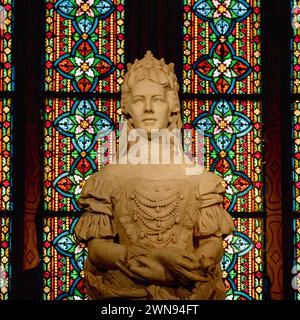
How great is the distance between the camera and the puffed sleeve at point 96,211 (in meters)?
11.5

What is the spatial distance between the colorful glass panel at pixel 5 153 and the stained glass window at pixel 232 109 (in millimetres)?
1358

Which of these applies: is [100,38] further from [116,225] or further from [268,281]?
[116,225]

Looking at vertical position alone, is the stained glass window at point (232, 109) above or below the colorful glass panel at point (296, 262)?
above

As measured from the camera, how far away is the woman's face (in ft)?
38.2

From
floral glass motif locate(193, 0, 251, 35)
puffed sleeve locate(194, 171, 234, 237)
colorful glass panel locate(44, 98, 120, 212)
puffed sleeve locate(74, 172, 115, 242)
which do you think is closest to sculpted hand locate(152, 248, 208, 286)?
puffed sleeve locate(194, 171, 234, 237)

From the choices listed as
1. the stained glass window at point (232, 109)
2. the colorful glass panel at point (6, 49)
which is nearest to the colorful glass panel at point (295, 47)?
the stained glass window at point (232, 109)

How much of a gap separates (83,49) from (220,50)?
42.1 inches

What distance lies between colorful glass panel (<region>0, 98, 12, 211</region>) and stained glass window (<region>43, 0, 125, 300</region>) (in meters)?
0.28

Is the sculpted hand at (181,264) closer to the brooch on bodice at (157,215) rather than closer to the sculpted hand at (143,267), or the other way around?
the sculpted hand at (143,267)

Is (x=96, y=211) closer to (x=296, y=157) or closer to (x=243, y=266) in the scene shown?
(x=243, y=266)

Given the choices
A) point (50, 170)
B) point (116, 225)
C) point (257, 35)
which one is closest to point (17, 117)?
point (50, 170)

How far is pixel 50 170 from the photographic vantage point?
46.2 ft

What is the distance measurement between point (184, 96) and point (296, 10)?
1145 mm

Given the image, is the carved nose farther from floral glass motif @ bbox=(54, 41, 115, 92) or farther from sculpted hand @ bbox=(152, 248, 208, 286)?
floral glass motif @ bbox=(54, 41, 115, 92)
